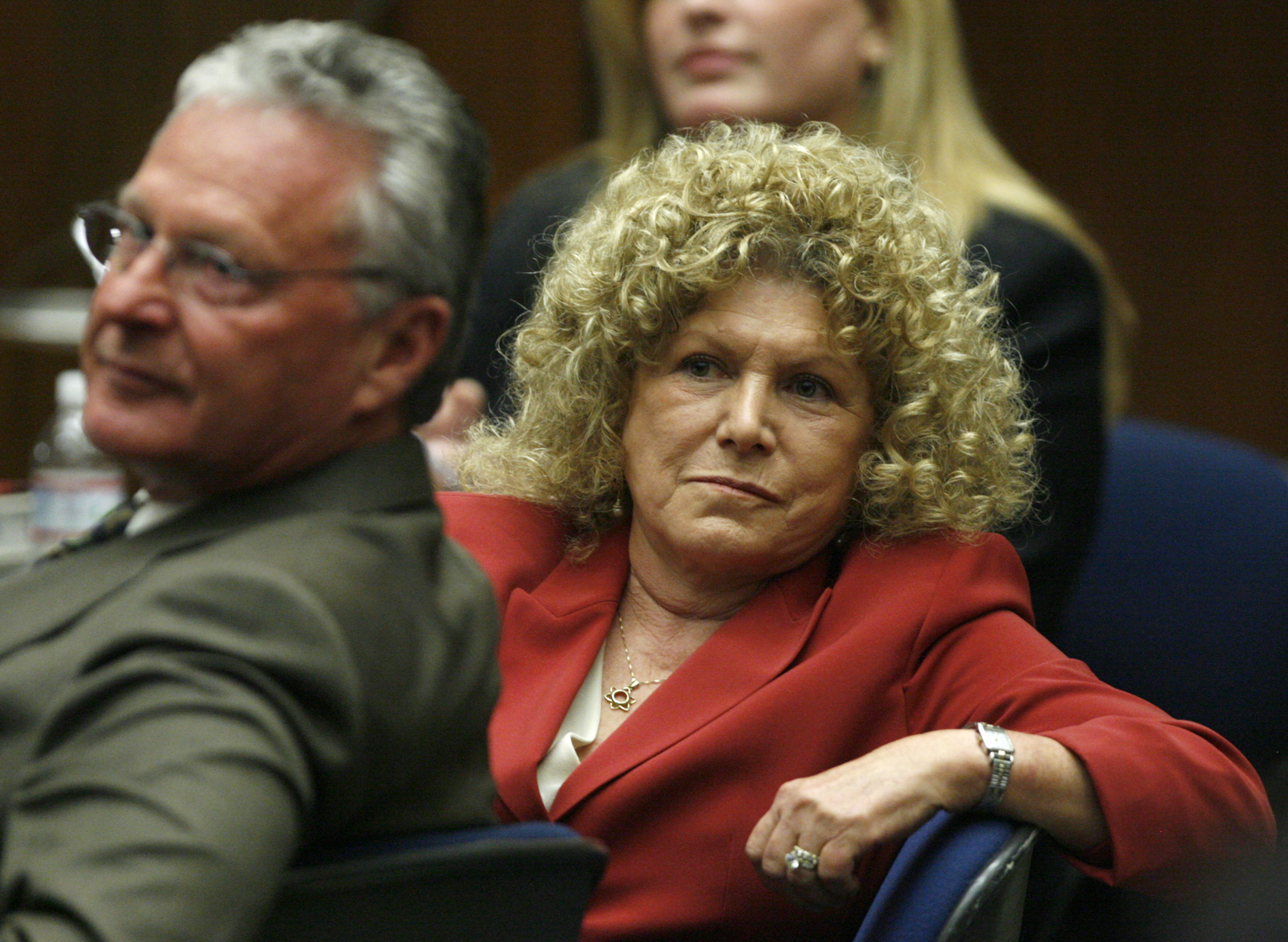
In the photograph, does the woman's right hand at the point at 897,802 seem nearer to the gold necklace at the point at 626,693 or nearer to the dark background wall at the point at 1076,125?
the gold necklace at the point at 626,693

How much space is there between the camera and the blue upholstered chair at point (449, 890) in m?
0.92

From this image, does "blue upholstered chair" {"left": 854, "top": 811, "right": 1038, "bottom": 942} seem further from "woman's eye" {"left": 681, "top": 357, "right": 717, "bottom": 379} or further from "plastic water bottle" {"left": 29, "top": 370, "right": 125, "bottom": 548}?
"plastic water bottle" {"left": 29, "top": 370, "right": 125, "bottom": 548}

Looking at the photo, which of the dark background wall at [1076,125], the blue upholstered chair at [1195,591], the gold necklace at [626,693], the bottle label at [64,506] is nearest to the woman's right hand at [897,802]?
the gold necklace at [626,693]

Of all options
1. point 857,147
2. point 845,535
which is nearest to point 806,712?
point 845,535

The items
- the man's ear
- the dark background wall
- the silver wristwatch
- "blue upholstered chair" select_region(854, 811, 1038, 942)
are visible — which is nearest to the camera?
the man's ear

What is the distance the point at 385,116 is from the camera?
3.32ft

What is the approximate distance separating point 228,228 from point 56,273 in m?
3.23

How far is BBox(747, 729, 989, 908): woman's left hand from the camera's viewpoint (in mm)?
1343

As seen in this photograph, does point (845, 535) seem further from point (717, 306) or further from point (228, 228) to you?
point (228, 228)

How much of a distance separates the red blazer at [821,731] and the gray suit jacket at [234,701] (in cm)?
48

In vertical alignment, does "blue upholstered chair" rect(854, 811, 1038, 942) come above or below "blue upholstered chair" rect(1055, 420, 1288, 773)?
above

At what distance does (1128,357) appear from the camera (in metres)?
4.25

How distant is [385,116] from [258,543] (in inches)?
11.7

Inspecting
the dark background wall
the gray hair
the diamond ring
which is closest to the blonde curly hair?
the diamond ring
